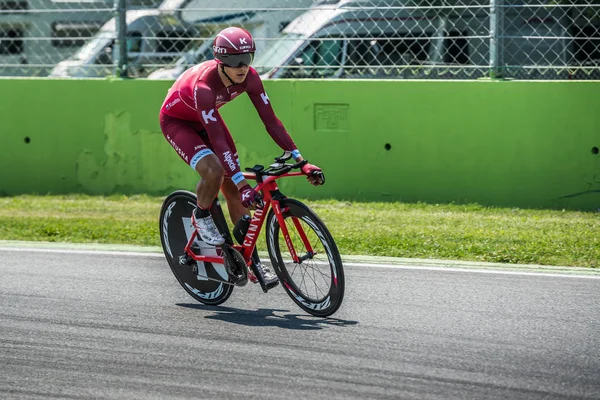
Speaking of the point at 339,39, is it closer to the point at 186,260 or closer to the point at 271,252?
the point at 186,260

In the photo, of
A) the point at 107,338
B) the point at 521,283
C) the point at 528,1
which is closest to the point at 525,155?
the point at 528,1

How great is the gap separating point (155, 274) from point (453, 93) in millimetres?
4223

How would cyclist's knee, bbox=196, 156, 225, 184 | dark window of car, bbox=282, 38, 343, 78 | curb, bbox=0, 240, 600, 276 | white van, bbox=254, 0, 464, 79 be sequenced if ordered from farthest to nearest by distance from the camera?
dark window of car, bbox=282, 38, 343, 78 → white van, bbox=254, 0, 464, 79 → curb, bbox=0, 240, 600, 276 → cyclist's knee, bbox=196, 156, 225, 184

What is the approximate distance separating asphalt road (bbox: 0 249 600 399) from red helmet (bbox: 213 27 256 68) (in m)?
1.61

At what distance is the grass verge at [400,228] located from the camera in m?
8.59

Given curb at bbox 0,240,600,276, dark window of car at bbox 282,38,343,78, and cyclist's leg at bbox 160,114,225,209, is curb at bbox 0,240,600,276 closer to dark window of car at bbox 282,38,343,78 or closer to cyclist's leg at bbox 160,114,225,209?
cyclist's leg at bbox 160,114,225,209

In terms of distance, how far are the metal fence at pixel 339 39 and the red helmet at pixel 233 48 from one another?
4488mm

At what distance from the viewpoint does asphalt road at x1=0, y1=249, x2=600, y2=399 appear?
16.6 feet

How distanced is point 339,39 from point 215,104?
4.87m

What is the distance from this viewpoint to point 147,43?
39.4 feet

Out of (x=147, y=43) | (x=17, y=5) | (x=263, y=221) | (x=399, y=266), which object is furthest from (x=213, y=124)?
(x=17, y=5)

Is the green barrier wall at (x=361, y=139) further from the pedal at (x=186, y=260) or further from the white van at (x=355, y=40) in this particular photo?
the pedal at (x=186, y=260)

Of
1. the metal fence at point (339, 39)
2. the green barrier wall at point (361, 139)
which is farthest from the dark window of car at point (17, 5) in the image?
the green barrier wall at point (361, 139)

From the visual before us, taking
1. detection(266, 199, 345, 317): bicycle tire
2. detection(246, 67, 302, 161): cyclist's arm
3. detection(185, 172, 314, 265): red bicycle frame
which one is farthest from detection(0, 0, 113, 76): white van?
detection(266, 199, 345, 317): bicycle tire
